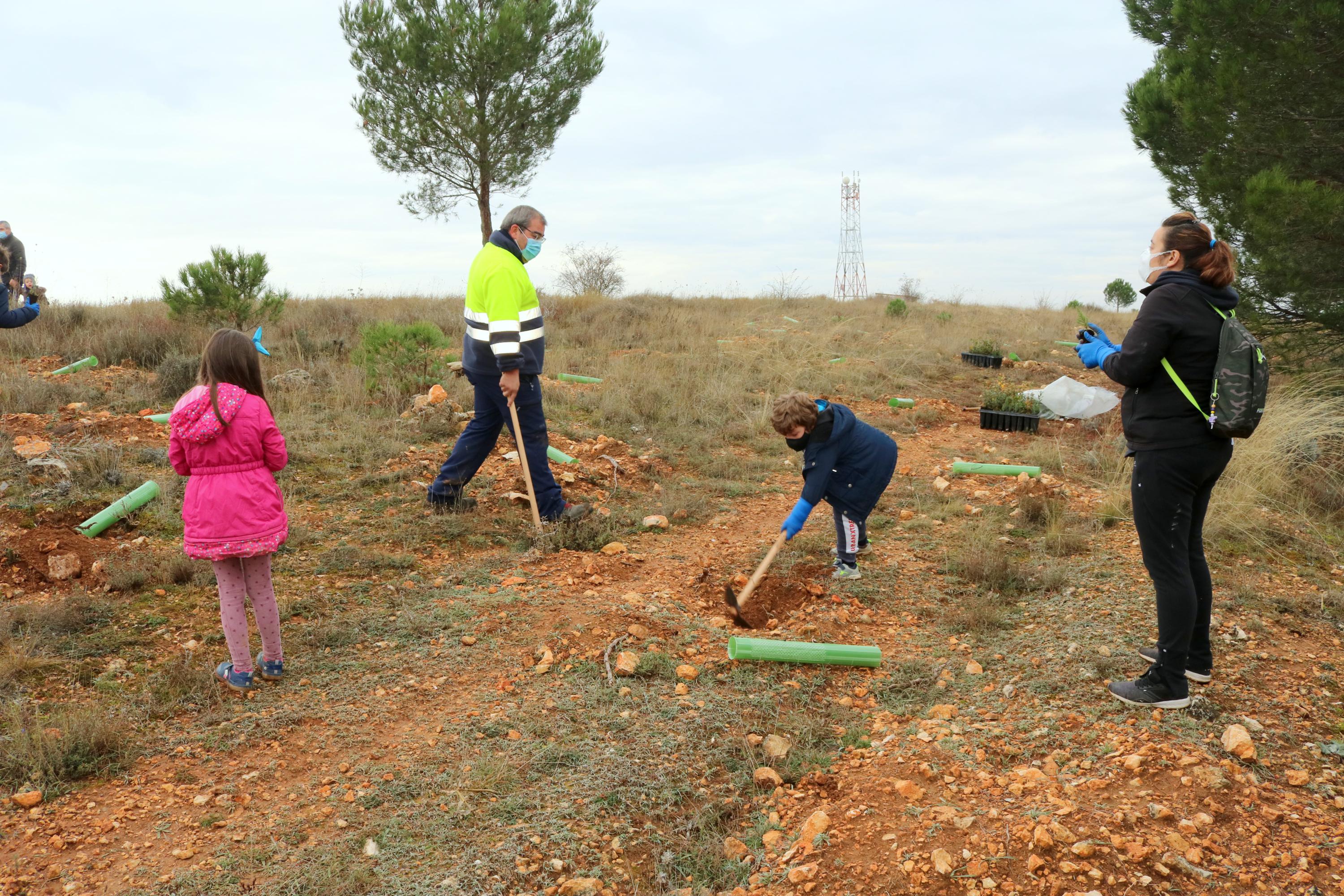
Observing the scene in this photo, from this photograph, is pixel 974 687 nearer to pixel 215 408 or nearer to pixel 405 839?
pixel 405 839

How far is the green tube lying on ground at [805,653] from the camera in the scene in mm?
3586

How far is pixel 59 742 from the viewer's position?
9.27 ft

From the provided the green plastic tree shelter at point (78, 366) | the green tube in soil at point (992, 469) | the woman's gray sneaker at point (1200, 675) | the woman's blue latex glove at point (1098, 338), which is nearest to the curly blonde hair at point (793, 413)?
the woman's blue latex glove at point (1098, 338)

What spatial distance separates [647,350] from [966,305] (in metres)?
14.4

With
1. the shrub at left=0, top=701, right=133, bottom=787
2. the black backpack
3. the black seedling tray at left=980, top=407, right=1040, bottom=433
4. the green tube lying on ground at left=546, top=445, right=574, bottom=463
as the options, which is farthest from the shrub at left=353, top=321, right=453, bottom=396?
the black backpack

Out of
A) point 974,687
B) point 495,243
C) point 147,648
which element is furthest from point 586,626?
point 495,243

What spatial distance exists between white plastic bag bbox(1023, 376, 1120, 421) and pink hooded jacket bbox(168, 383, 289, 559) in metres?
8.24

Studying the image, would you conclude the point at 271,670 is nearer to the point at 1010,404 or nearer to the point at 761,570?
the point at 761,570

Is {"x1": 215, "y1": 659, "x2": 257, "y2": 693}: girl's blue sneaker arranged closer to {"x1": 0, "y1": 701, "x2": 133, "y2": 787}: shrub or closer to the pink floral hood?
{"x1": 0, "y1": 701, "x2": 133, "y2": 787}: shrub

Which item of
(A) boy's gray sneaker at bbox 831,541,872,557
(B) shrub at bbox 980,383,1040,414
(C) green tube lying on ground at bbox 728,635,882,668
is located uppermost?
(B) shrub at bbox 980,383,1040,414

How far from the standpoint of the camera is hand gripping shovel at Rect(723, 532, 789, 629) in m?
3.89

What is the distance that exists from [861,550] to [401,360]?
17.7 feet

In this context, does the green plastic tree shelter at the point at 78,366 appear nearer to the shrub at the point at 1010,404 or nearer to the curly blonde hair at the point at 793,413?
the curly blonde hair at the point at 793,413

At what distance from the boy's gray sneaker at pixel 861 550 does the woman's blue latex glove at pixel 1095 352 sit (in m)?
1.89
